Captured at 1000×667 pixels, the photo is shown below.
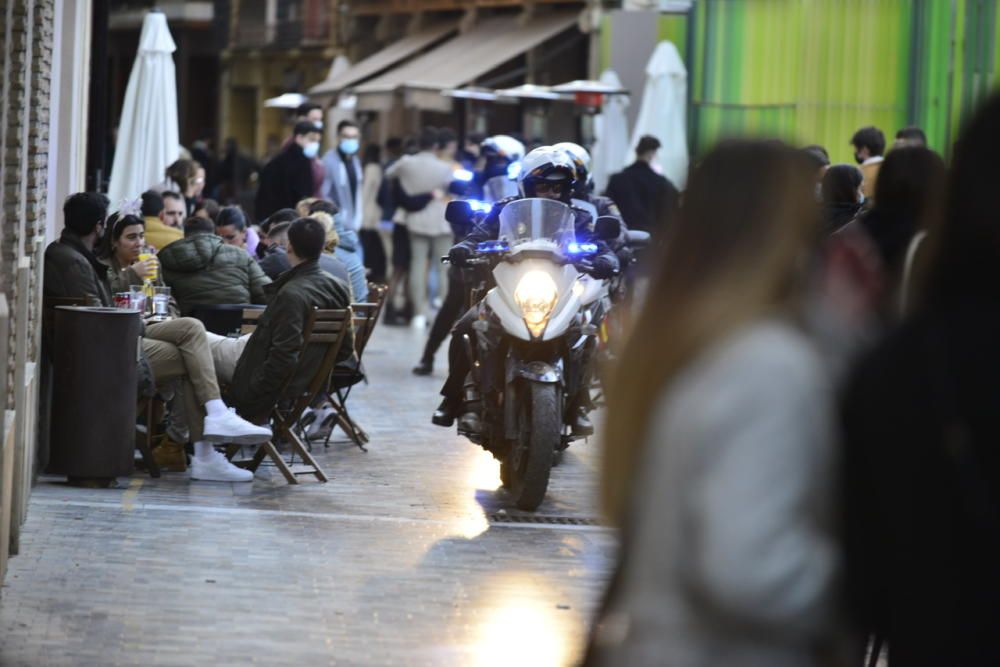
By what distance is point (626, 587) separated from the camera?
3479mm

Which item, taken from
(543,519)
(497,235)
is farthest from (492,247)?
(543,519)

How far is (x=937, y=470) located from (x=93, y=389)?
777 cm

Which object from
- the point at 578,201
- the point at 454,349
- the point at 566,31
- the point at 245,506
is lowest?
the point at 245,506

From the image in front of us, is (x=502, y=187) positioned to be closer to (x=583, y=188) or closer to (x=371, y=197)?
(x=583, y=188)

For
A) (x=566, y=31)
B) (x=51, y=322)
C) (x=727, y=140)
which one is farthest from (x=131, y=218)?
(x=566, y=31)

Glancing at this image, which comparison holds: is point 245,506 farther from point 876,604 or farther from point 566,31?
point 566,31

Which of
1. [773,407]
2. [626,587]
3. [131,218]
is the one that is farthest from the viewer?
[131,218]

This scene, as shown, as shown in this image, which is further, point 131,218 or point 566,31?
point 566,31

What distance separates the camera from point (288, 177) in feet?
61.5

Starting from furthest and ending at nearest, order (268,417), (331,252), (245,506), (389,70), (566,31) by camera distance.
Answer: (389,70) < (566,31) < (331,252) < (268,417) < (245,506)

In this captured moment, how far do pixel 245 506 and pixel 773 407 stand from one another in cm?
741

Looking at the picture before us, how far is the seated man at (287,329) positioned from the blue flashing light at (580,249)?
1.36 meters

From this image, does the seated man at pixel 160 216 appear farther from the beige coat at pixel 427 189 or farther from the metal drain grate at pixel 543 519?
the beige coat at pixel 427 189

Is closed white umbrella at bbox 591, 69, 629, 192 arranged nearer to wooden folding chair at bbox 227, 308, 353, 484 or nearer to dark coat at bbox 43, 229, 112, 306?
wooden folding chair at bbox 227, 308, 353, 484
